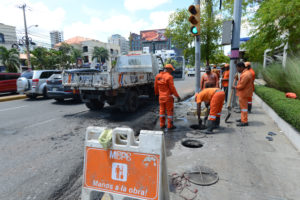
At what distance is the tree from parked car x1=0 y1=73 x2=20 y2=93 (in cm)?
1466

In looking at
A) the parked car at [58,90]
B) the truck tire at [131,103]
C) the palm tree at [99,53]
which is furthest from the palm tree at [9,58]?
the truck tire at [131,103]

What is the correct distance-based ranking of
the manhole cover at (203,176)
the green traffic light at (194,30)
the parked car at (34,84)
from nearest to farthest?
the manhole cover at (203,176)
the green traffic light at (194,30)
the parked car at (34,84)

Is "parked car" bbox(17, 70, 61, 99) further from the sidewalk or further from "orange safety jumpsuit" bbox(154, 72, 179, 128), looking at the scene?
the sidewalk

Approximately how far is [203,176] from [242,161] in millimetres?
885

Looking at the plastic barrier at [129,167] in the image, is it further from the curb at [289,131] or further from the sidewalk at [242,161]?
the curb at [289,131]

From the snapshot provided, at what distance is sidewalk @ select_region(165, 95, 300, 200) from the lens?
→ 2275mm

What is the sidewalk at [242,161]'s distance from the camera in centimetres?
228

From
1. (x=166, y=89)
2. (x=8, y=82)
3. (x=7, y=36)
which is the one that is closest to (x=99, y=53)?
(x=7, y=36)

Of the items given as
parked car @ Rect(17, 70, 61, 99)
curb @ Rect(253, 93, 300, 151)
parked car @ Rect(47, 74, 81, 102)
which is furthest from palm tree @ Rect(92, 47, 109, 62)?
curb @ Rect(253, 93, 300, 151)

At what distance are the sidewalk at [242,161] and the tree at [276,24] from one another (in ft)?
10.9

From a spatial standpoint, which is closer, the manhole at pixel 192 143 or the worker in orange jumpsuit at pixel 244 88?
the manhole at pixel 192 143

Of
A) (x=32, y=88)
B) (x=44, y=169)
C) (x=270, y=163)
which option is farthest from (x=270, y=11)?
(x=32, y=88)

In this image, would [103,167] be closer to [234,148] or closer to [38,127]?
[234,148]

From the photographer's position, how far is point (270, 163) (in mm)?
2939
